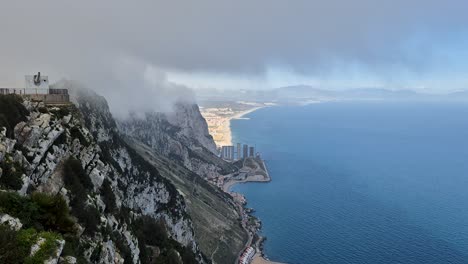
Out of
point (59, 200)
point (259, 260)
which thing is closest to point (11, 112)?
point (59, 200)

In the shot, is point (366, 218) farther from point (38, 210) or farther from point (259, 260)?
point (38, 210)

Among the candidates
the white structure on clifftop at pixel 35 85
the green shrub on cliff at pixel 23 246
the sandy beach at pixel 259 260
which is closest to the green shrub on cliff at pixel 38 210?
the green shrub on cliff at pixel 23 246

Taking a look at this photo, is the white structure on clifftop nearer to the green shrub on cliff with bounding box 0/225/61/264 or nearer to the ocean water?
the green shrub on cliff with bounding box 0/225/61/264

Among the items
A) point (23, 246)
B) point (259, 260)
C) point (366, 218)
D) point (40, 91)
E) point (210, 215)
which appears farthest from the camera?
point (366, 218)

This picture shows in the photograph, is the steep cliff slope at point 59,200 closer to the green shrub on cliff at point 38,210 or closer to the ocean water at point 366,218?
the green shrub on cliff at point 38,210

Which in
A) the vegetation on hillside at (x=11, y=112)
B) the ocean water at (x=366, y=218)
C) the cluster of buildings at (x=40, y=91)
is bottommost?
the ocean water at (x=366, y=218)

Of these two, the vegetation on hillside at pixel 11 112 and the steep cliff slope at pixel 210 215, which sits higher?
the vegetation on hillside at pixel 11 112

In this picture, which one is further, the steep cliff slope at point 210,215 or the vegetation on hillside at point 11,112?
the steep cliff slope at point 210,215

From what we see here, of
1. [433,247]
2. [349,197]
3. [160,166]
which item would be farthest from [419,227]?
[160,166]

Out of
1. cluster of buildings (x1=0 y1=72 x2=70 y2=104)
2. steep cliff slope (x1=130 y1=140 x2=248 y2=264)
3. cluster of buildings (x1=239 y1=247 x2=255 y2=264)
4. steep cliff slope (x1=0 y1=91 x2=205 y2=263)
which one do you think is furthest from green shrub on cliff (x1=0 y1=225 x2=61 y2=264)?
cluster of buildings (x1=239 y1=247 x2=255 y2=264)
